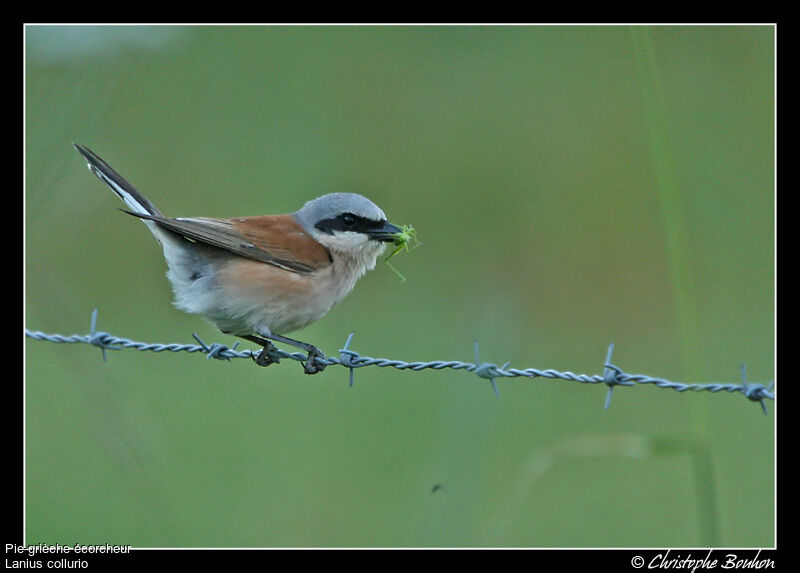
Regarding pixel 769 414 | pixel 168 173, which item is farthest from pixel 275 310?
pixel 168 173

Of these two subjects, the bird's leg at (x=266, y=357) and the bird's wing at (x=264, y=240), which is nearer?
the bird's wing at (x=264, y=240)

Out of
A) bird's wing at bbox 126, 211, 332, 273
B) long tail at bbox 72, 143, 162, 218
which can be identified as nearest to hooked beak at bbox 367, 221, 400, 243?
bird's wing at bbox 126, 211, 332, 273

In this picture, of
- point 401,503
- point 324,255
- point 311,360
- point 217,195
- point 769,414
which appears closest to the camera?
point 311,360

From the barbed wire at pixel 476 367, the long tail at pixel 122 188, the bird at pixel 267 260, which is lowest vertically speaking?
the barbed wire at pixel 476 367

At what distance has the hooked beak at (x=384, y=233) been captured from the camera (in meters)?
4.20

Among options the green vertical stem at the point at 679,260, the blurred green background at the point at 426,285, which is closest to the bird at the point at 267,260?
the blurred green background at the point at 426,285

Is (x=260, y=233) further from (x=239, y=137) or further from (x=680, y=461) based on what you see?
(x=239, y=137)

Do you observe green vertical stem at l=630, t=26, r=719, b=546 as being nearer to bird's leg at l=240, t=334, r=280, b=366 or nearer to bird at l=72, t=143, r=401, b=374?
bird at l=72, t=143, r=401, b=374

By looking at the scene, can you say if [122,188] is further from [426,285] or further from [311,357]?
[426,285]

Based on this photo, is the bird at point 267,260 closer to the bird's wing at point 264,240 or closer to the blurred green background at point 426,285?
the bird's wing at point 264,240

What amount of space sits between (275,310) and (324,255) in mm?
409

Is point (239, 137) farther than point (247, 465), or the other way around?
point (239, 137)

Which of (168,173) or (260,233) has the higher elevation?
(168,173)

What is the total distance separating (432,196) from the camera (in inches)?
291
